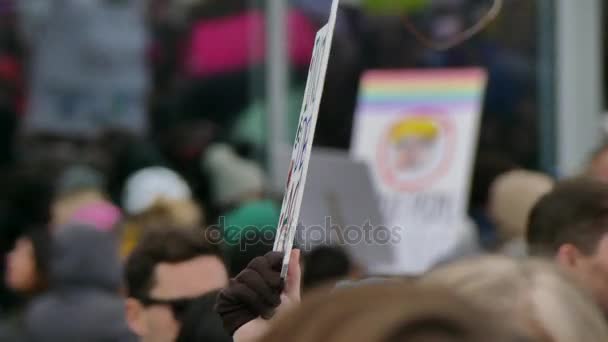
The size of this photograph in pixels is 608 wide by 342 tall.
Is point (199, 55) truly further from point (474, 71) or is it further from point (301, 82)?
point (474, 71)

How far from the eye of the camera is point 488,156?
22.0 feet

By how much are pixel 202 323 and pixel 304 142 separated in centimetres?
108

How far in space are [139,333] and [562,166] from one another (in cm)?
399

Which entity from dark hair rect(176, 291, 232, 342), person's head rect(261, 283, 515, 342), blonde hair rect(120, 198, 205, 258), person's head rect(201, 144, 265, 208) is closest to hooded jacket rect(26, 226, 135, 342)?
dark hair rect(176, 291, 232, 342)

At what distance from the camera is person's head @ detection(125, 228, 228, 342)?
11.6 ft

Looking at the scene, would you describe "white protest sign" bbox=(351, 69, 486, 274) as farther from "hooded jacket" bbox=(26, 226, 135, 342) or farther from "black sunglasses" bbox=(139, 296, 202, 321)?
"black sunglasses" bbox=(139, 296, 202, 321)

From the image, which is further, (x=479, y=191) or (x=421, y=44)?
(x=421, y=44)

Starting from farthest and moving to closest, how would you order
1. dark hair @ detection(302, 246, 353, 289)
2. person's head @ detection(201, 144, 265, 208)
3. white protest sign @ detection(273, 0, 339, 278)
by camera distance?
person's head @ detection(201, 144, 265, 208) < dark hair @ detection(302, 246, 353, 289) < white protest sign @ detection(273, 0, 339, 278)

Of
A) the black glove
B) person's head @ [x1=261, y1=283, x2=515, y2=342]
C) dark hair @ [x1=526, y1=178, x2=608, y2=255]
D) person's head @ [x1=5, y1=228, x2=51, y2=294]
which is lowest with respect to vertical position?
person's head @ [x1=5, y1=228, x2=51, y2=294]

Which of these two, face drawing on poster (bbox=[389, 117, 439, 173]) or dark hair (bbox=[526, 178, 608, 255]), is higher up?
dark hair (bbox=[526, 178, 608, 255])

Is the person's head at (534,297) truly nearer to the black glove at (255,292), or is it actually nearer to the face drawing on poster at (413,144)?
the black glove at (255,292)

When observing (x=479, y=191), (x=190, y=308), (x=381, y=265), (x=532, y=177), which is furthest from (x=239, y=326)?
(x=479, y=191)

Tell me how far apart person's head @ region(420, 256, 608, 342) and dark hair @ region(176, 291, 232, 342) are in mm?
1589

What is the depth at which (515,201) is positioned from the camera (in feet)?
16.8
